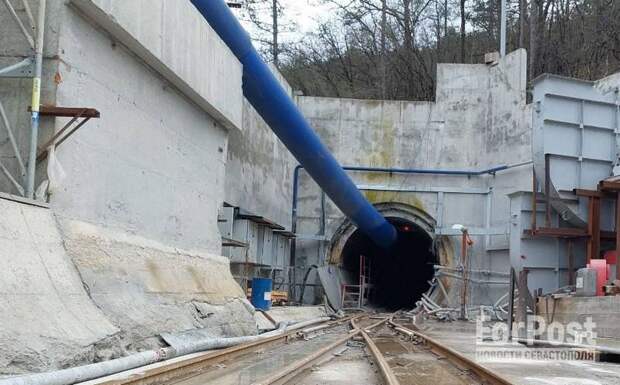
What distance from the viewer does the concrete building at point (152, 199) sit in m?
6.26

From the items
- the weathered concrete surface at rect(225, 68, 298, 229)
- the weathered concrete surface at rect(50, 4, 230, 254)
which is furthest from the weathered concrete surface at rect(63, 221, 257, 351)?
the weathered concrete surface at rect(225, 68, 298, 229)

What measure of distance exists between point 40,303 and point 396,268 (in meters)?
26.8

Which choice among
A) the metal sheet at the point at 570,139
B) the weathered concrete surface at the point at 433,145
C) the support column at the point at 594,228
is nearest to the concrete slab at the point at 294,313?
the weathered concrete surface at the point at 433,145

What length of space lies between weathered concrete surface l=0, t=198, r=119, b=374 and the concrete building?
16 mm

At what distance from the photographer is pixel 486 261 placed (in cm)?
2238

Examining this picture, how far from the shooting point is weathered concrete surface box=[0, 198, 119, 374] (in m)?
5.30

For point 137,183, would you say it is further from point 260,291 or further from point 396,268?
point 396,268

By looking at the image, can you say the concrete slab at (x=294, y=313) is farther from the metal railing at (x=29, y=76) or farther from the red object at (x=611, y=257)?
the metal railing at (x=29, y=76)

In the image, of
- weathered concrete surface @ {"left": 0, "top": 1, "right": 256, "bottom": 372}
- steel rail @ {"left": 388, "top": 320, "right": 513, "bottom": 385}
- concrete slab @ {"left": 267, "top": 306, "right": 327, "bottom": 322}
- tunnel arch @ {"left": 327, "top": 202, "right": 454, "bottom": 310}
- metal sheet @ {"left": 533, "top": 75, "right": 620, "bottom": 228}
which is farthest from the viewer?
tunnel arch @ {"left": 327, "top": 202, "right": 454, "bottom": 310}

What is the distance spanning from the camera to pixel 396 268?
31.8 meters

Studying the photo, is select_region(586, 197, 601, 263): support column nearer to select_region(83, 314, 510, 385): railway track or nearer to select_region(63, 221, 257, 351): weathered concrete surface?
select_region(83, 314, 510, 385): railway track

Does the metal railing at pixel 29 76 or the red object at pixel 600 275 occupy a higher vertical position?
the metal railing at pixel 29 76

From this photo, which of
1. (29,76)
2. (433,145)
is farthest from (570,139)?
(29,76)

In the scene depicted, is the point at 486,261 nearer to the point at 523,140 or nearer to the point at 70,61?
the point at 523,140
